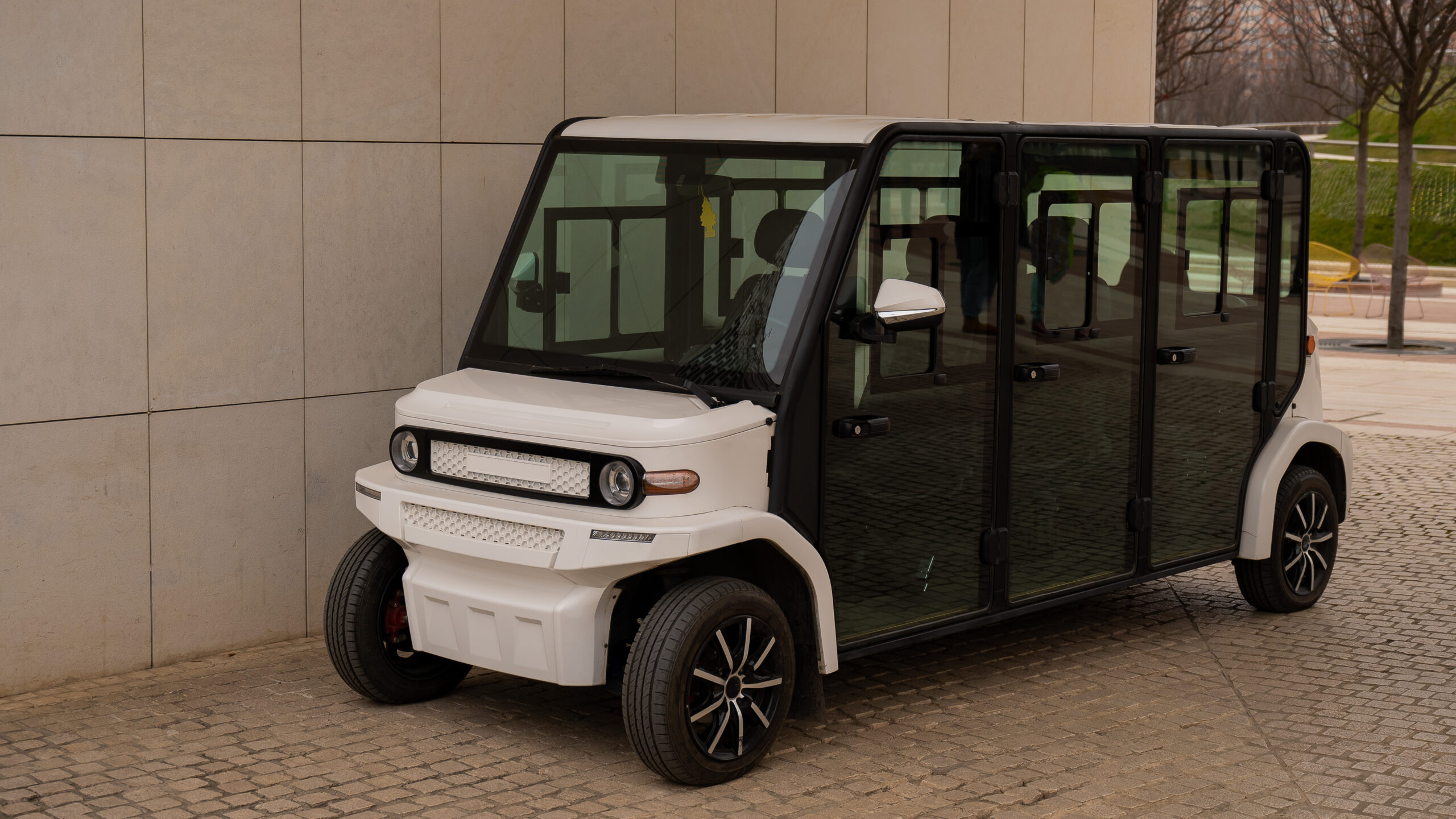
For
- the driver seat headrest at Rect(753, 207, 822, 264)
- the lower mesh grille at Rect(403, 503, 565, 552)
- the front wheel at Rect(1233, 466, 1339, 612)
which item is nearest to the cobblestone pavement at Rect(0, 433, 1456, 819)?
the front wheel at Rect(1233, 466, 1339, 612)

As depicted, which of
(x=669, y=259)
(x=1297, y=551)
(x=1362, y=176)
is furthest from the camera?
(x=1362, y=176)

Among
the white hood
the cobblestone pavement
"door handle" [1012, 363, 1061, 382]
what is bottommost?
the cobblestone pavement

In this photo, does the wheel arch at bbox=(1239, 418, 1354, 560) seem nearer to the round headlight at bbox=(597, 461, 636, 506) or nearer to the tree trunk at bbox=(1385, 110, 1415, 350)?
the round headlight at bbox=(597, 461, 636, 506)

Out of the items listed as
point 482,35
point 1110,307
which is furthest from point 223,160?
point 1110,307

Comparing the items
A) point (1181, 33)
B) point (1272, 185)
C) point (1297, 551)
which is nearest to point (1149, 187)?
point (1272, 185)

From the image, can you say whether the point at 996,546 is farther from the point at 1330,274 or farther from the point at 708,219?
the point at 1330,274

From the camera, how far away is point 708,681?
5562mm

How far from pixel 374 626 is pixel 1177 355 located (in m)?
3.53

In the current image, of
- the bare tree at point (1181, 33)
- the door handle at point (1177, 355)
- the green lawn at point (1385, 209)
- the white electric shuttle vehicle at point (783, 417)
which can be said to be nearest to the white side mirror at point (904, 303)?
the white electric shuttle vehicle at point (783, 417)

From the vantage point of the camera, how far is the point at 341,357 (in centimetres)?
761

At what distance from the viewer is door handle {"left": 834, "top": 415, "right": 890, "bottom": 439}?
5.92m

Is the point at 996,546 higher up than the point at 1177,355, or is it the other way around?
the point at 1177,355

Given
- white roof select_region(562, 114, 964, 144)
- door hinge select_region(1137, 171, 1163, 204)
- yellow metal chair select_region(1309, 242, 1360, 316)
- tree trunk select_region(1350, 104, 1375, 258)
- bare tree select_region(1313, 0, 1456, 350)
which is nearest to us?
white roof select_region(562, 114, 964, 144)

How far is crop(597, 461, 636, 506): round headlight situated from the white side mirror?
3.35 ft
